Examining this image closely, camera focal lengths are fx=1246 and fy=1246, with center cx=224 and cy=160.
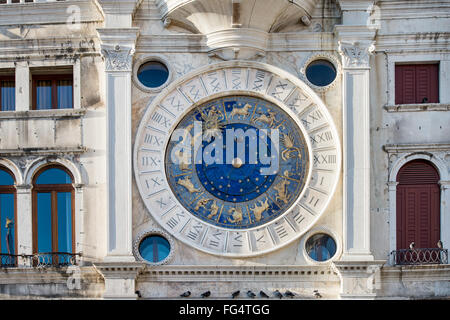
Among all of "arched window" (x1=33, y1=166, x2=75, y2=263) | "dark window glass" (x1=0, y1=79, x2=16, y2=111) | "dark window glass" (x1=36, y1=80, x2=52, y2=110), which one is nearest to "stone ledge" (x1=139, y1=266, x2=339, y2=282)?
"arched window" (x1=33, y1=166, x2=75, y2=263)

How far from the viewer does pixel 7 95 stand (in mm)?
28906

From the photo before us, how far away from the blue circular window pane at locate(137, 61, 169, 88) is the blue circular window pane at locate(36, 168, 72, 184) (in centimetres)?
276

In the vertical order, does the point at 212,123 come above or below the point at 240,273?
above

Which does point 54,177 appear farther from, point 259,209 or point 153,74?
point 259,209

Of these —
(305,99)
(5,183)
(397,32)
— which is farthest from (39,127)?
(397,32)

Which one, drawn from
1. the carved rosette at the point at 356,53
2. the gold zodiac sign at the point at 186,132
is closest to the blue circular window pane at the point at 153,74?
the gold zodiac sign at the point at 186,132

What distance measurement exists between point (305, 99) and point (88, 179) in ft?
17.1

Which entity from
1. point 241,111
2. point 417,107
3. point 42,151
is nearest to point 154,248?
point 42,151

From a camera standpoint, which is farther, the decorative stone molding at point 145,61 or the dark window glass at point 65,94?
the dark window glass at point 65,94

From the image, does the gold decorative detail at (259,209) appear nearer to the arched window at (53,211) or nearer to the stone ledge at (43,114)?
the arched window at (53,211)

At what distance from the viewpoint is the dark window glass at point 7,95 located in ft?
94.4

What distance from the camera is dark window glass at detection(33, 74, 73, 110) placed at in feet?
94.3

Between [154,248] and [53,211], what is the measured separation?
2.51 metres

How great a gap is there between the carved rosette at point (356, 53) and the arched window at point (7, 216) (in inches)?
316
